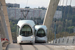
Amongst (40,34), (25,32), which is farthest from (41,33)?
(25,32)

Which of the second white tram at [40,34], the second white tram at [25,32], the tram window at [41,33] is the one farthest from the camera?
the tram window at [41,33]

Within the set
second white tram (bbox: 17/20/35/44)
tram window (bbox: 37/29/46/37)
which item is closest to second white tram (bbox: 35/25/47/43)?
tram window (bbox: 37/29/46/37)

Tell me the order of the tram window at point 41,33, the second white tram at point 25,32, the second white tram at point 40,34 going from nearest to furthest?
the second white tram at point 25,32 < the second white tram at point 40,34 < the tram window at point 41,33

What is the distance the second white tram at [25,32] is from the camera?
64.7 ft

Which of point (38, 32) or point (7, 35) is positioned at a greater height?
point (38, 32)

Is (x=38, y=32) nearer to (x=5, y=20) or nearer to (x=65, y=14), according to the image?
(x=65, y=14)

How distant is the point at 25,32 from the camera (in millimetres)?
19859

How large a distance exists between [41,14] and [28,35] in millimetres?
39797

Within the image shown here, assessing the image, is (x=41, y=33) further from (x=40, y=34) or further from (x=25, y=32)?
(x=25, y=32)

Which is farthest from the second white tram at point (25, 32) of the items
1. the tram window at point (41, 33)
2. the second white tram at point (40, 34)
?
the tram window at point (41, 33)

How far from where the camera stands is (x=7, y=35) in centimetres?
5169

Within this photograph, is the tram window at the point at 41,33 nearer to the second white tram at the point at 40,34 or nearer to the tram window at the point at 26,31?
the second white tram at the point at 40,34

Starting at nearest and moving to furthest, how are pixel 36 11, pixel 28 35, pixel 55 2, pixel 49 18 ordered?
1. pixel 28 35
2. pixel 55 2
3. pixel 49 18
4. pixel 36 11

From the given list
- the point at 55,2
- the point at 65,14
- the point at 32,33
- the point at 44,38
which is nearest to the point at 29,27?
the point at 32,33
